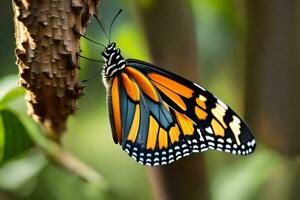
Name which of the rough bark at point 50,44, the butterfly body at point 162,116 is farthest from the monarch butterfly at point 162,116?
the rough bark at point 50,44

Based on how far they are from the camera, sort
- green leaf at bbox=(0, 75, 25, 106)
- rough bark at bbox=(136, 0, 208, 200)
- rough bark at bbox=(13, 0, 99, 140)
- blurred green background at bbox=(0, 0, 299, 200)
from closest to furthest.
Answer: rough bark at bbox=(13, 0, 99, 140) < green leaf at bbox=(0, 75, 25, 106) < rough bark at bbox=(136, 0, 208, 200) < blurred green background at bbox=(0, 0, 299, 200)

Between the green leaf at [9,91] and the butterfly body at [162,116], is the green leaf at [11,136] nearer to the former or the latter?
the green leaf at [9,91]

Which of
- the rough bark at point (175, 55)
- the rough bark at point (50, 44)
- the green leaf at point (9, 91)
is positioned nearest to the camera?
the rough bark at point (50, 44)

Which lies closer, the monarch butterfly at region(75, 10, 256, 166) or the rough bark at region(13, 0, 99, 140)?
the rough bark at region(13, 0, 99, 140)

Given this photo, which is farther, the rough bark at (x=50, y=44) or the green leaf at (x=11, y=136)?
the green leaf at (x=11, y=136)

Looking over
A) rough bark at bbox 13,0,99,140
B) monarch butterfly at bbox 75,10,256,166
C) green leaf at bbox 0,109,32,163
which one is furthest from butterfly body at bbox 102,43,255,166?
rough bark at bbox 13,0,99,140

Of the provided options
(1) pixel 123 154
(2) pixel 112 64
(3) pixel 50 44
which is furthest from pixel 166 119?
(1) pixel 123 154

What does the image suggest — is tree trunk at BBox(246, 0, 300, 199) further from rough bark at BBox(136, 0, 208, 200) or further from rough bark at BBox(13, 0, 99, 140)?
rough bark at BBox(13, 0, 99, 140)
